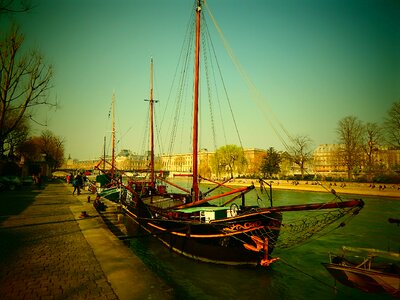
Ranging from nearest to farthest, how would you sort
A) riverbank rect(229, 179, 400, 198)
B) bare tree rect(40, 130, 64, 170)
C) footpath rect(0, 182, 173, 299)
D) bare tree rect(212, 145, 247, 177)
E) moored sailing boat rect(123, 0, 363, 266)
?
footpath rect(0, 182, 173, 299) → moored sailing boat rect(123, 0, 363, 266) → riverbank rect(229, 179, 400, 198) → bare tree rect(40, 130, 64, 170) → bare tree rect(212, 145, 247, 177)

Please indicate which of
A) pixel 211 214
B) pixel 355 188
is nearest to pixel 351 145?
pixel 355 188

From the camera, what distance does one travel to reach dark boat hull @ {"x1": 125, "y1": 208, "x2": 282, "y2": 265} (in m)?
10.1

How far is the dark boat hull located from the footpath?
333 centimetres

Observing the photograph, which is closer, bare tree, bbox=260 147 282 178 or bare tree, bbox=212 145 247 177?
bare tree, bbox=260 147 282 178

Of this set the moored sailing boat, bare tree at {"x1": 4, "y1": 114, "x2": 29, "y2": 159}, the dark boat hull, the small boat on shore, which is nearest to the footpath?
the moored sailing boat

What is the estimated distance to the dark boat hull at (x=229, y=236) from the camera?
33.1 ft

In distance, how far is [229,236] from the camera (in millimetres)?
10453

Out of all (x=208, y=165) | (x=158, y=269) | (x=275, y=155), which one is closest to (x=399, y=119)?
(x=275, y=155)

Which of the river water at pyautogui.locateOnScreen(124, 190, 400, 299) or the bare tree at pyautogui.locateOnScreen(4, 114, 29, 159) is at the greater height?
the bare tree at pyautogui.locateOnScreen(4, 114, 29, 159)

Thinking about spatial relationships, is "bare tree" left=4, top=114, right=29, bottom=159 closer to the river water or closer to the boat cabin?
the river water

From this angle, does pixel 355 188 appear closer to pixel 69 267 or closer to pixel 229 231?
pixel 229 231

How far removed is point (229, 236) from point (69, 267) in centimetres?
591

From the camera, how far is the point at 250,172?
106m

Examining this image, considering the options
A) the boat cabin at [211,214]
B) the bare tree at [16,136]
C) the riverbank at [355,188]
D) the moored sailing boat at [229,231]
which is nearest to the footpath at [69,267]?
the moored sailing boat at [229,231]
